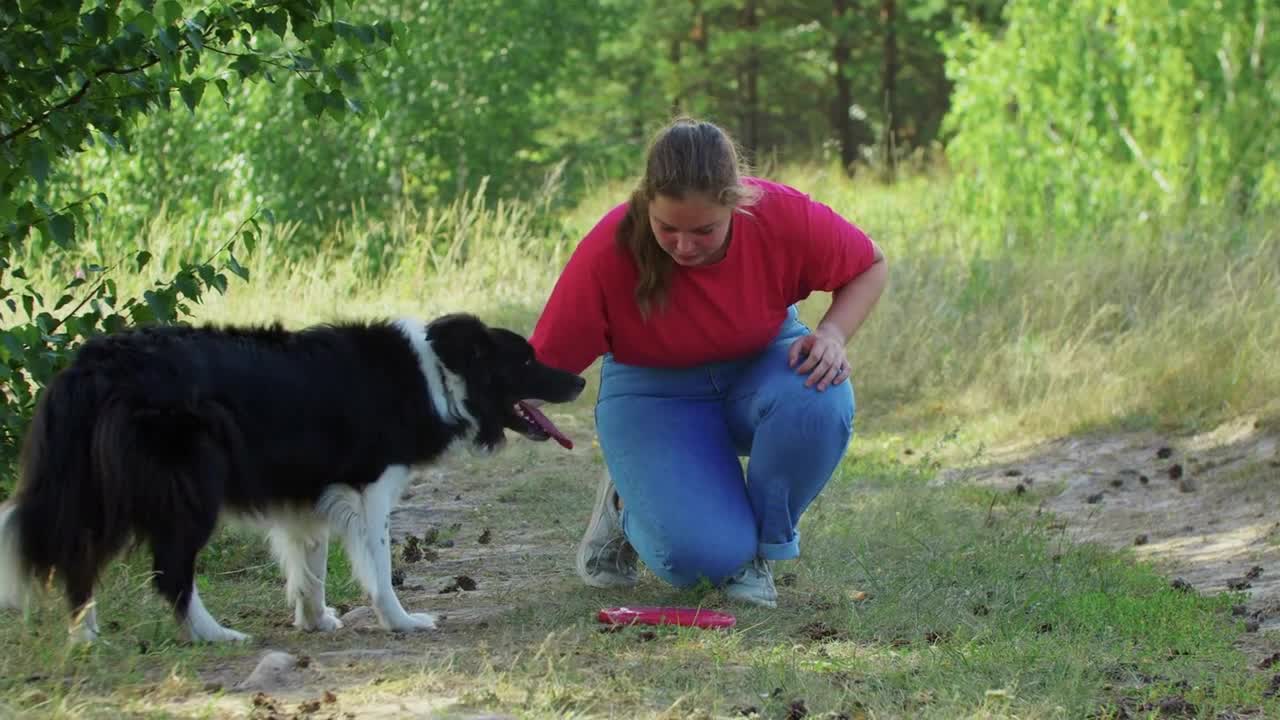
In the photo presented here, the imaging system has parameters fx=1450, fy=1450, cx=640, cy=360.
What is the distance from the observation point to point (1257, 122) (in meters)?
11.9

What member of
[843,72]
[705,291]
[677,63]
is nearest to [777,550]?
[705,291]

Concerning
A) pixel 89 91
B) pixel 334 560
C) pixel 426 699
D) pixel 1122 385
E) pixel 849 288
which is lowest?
pixel 1122 385

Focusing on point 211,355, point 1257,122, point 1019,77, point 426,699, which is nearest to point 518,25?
point 1019,77

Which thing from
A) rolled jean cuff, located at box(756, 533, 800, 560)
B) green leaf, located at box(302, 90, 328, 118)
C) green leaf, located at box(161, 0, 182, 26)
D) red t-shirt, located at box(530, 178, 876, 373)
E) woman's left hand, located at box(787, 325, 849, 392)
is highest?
green leaf, located at box(161, 0, 182, 26)

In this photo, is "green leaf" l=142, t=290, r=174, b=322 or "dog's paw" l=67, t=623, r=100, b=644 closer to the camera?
"dog's paw" l=67, t=623, r=100, b=644

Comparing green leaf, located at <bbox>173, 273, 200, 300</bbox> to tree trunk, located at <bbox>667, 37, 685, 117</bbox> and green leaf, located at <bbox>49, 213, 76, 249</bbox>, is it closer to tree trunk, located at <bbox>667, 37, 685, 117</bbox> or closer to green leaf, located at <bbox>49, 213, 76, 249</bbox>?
green leaf, located at <bbox>49, 213, 76, 249</bbox>

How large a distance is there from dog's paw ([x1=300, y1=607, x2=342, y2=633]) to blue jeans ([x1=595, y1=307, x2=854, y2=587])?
3.50 feet

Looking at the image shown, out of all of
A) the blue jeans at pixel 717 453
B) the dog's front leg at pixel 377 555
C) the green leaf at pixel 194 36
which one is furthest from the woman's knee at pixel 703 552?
the green leaf at pixel 194 36

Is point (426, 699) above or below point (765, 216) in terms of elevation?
below

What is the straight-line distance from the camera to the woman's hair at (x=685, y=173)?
4.39 metres

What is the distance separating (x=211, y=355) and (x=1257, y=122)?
33.4ft

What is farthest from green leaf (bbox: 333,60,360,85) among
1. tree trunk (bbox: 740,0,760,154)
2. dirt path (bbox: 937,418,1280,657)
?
tree trunk (bbox: 740,0,760,154)

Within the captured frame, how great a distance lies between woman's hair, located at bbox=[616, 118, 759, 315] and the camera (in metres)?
4.39

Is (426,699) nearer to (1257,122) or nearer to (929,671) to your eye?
(929,671)
